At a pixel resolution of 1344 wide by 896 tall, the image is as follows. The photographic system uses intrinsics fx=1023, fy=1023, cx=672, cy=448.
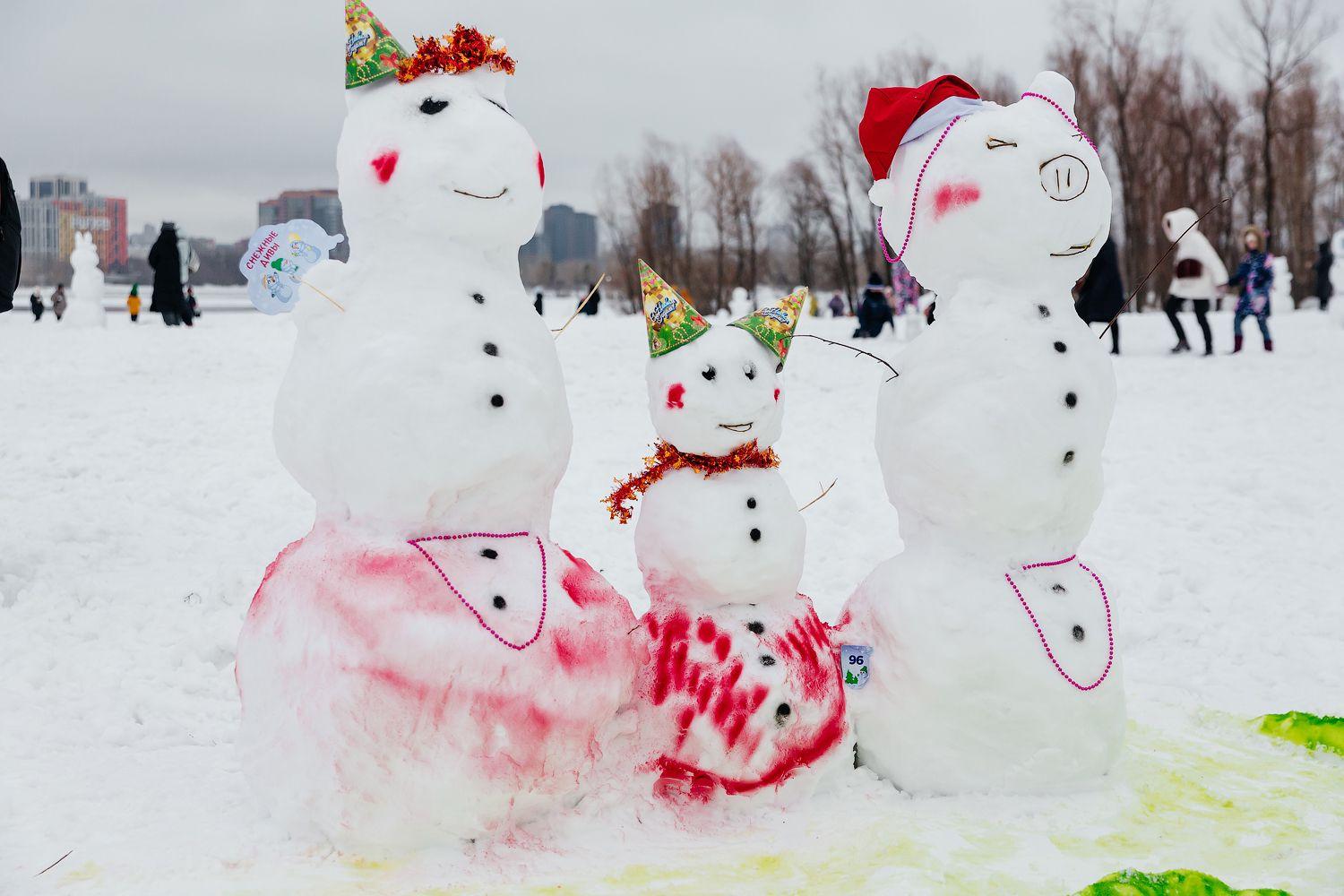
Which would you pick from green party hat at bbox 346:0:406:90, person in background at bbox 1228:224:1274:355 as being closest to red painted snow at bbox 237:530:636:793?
green party hat at bbox 346:0:406:90

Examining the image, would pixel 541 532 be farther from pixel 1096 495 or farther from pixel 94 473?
pixel 94 473

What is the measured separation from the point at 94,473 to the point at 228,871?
4.34 meters

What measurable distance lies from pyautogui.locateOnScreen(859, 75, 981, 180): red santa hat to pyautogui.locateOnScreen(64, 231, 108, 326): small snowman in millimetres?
13797

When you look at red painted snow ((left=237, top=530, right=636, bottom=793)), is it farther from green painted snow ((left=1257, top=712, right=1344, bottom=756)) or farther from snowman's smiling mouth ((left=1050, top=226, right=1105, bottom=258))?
green painted snow ((left=1257, top=712, right=1344, bottom=756))

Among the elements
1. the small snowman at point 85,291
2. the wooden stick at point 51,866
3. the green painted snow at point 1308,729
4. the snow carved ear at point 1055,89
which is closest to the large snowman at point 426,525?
the wooden stick at point 51,866

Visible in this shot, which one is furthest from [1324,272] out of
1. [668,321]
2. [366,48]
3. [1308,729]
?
[366,48]

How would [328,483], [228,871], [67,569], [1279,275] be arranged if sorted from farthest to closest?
[1279,275], [67,569], [328,483], [228,871]

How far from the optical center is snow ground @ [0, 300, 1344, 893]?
259 centimetres

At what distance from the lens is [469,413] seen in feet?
8.41

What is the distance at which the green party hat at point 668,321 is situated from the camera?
9.84 ft

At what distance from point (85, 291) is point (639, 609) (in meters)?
12.4

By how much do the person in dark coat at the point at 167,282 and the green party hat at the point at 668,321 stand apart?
13068 mm

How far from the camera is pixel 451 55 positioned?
2771mm

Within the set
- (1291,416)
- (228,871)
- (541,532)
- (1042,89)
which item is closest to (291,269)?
(541,532)
